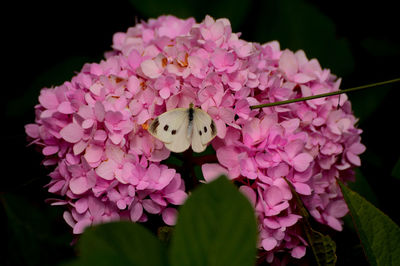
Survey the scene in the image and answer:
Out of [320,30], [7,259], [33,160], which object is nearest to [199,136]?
[7,259]

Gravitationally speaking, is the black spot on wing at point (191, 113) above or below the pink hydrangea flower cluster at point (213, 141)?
above

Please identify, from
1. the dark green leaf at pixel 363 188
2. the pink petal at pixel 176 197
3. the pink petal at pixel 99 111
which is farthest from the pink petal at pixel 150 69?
the dark green leaf at pixel 363 188

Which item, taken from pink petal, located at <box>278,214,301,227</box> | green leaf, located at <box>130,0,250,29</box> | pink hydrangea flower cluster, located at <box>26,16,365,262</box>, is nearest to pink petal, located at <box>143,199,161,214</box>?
pink hydrangea flower cluster, located at <box>26,16,365,262</box>

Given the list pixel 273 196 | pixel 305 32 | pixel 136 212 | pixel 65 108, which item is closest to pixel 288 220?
pixel 273 196

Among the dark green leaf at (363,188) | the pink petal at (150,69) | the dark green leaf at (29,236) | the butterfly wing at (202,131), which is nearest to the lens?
the butterfly wing at (202,131)

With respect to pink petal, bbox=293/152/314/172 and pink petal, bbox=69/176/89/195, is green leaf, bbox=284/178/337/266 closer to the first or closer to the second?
pink petal, bbox=293/152/314/172

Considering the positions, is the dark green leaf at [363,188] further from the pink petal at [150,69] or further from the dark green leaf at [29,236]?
the dark green leaf at [29,236]

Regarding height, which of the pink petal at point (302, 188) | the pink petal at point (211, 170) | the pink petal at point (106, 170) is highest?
the pink petal at point (211, 170)
